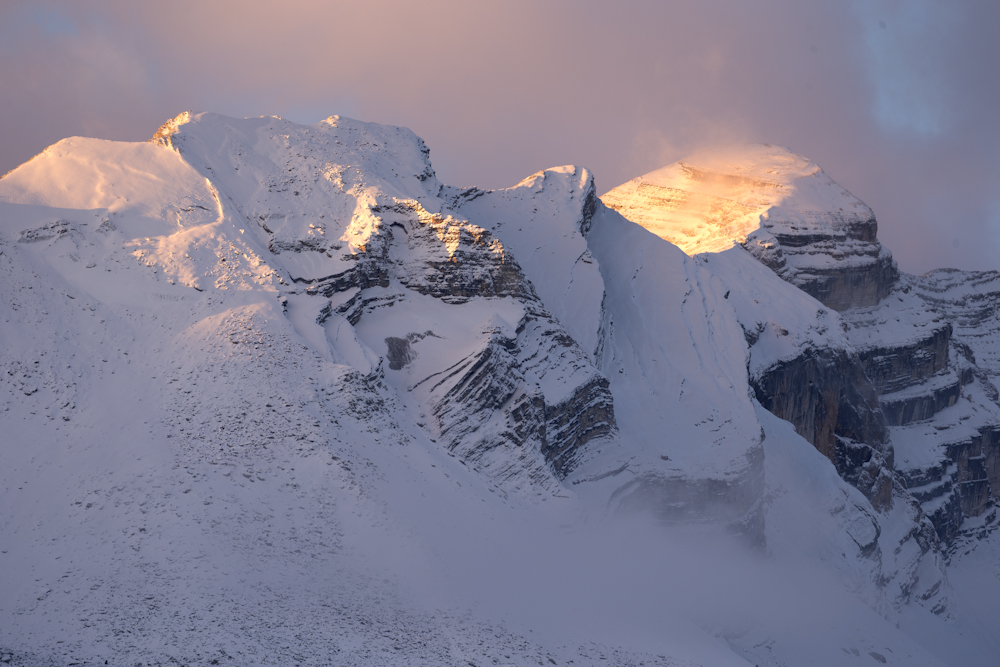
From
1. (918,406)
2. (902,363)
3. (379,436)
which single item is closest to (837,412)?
(902,363)

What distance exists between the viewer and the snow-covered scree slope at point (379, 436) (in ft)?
102

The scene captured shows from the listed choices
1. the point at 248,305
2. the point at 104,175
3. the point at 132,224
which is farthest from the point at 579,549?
the point at 104,175

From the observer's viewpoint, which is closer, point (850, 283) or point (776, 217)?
point (776, 217)

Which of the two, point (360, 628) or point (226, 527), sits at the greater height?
point (226, 527)

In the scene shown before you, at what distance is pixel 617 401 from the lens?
193 feet

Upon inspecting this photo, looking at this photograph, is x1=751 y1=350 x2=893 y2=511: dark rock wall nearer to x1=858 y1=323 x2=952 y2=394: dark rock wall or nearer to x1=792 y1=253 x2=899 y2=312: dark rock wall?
x1=858 y1=323 x2=952 y2=394: dark rock wall

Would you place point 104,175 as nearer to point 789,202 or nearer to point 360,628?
point 360,628

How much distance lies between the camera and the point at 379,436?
41.4 meters

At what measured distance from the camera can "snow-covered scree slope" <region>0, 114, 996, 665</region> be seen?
31.2 m

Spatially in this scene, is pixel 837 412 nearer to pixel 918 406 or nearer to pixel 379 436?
pixel 918 406

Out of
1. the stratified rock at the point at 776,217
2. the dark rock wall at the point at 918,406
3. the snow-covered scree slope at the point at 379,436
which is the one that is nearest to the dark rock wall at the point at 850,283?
the stratified rock at the point at 776,217

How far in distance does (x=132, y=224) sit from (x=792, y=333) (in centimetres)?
5937

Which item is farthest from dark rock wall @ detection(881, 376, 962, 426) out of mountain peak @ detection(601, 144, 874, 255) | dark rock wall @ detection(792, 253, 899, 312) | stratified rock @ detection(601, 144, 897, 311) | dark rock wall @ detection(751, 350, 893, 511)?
mountain peak @ detection(601, 144, 874, 255)

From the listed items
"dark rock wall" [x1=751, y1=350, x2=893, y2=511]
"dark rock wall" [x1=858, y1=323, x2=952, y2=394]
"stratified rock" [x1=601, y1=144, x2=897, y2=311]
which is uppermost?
"stratified rock" [x1=601, y1=144, x2=897, y2=311]
